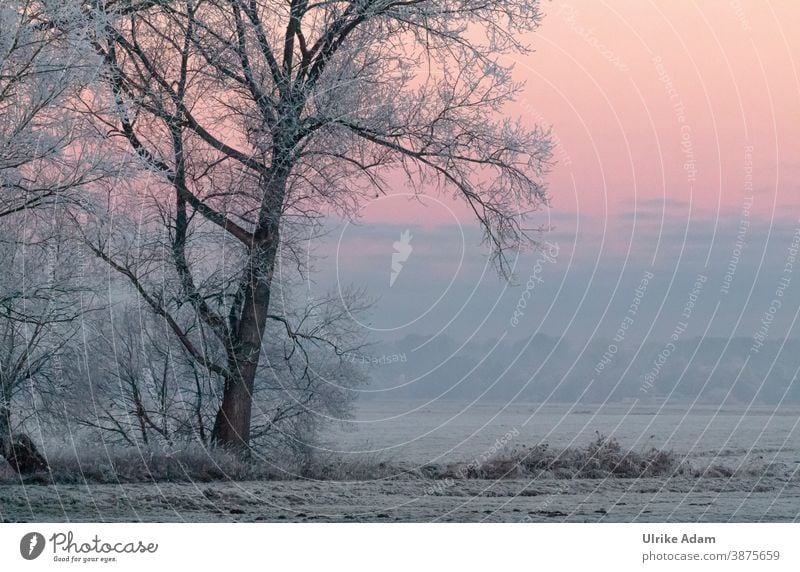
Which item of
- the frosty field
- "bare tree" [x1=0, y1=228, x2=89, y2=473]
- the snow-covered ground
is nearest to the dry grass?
the frosty field

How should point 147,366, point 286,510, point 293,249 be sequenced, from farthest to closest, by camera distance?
point 147,366
point 293,249
point 286,510

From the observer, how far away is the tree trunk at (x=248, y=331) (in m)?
18.9

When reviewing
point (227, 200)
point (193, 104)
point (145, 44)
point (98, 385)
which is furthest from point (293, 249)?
point (98, 385)

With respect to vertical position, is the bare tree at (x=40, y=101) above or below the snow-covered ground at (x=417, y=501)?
above

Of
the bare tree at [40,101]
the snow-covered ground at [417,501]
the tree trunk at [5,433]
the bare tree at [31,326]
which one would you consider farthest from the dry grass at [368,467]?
the bare tree at [40,101]

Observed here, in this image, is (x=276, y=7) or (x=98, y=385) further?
(x=98, y=385)

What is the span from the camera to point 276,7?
18453 millimetres

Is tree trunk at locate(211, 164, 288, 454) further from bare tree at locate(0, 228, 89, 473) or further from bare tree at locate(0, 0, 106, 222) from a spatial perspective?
bare tree at locate(0, 0, 106, 222)

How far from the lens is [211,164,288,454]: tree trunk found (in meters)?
18.9

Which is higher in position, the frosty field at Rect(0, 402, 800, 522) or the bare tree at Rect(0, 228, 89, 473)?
the bare tree at Rect(0, 228, 89, 473)

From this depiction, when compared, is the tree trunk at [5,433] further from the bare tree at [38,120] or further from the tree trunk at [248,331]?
the tree trunk at [248,331]

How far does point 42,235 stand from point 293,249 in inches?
165
